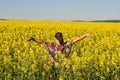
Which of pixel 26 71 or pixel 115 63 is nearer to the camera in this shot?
pixel 26 71

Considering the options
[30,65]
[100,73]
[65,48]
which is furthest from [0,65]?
[100,73]

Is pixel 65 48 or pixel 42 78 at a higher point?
pixel 65 48

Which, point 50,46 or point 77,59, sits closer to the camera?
point 77,59

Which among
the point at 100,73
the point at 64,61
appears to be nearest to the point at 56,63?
the point at 64,61

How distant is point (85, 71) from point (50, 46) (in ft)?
3.17

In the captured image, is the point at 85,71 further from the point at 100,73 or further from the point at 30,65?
the point at 30,65

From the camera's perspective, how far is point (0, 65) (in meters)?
8.55

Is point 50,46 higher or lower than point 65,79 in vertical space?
higher

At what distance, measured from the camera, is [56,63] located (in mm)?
7906

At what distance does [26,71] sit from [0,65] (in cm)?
103

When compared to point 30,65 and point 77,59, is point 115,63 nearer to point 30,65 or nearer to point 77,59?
point 77,59

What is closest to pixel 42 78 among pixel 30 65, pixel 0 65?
pixel 30 65

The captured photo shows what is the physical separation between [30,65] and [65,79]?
28.4 inches

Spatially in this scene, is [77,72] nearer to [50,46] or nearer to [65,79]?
[65,79]
